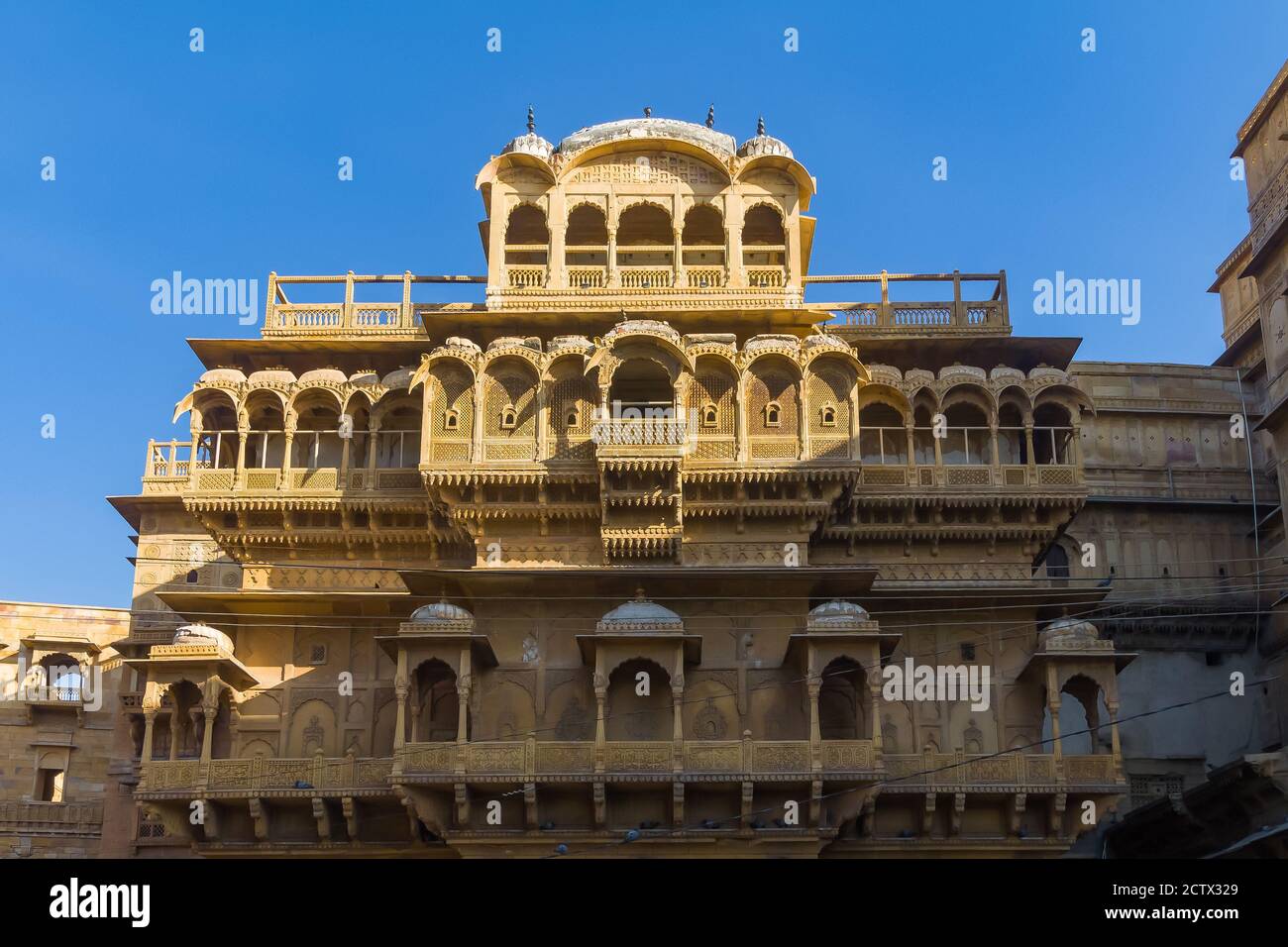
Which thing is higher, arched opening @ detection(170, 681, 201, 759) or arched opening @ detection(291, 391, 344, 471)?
arched opening @ detection(291, 391, 344, 471)

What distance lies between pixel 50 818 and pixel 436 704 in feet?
47.1

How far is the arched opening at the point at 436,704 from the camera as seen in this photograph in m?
27.9

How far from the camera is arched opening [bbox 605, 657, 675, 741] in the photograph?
27531 mm

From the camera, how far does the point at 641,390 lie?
98.9 ft

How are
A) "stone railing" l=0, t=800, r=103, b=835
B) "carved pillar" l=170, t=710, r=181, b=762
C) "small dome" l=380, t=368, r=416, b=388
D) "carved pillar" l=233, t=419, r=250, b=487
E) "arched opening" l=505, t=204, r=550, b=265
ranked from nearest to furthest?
"carved pillar" l=170, t=710, r=181, b=762 < "carved pillar" l=233, t=419, r=250, b=487 < "small dome" l=380, t=368, r=416, b=388 < "arched opening" l=505, t=204, r=550, b=265 < "stone railing" l=0, t=800, r=103, b=835

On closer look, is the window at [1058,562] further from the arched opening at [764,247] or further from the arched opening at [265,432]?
the arched opening at [265,432]

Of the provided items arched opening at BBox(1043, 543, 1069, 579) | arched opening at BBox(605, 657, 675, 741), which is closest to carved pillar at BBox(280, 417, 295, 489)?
arched opening at BBox(605, 657, 675, 741)

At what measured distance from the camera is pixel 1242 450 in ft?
131

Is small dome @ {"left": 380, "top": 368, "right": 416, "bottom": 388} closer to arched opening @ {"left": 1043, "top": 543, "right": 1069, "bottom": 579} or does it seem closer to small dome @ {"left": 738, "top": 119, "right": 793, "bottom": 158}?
small dome @ {"left": 738, "top": 119, "right": 793, "bottom": 158}

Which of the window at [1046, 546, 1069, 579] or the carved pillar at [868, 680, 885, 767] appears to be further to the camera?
the window at [1046, 546, 1069, 579]

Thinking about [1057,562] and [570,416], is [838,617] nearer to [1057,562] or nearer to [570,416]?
[570,416]

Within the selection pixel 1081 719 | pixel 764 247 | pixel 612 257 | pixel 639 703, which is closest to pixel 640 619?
pixel 639 703

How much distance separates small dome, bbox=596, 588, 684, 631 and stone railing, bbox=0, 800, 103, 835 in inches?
697
